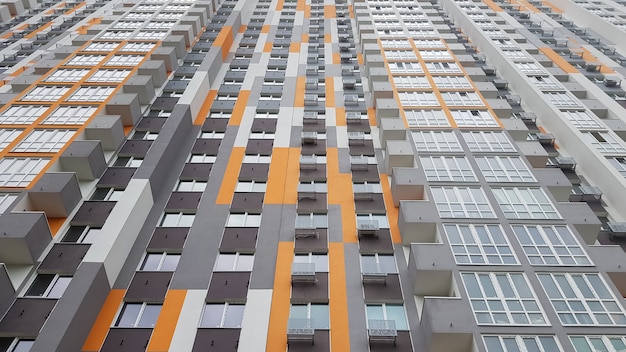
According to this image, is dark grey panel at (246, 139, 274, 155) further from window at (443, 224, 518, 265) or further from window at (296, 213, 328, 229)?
window at (443, 224, 518, 265)

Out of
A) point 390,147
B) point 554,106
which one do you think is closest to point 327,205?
point 390,147

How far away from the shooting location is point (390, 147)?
2639 cm

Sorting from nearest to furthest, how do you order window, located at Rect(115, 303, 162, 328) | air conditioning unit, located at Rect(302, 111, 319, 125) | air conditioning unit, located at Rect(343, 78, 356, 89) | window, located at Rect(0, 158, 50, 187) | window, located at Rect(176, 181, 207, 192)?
1. window, located at Rect(115, 303, 162, 328)
2. window, located at Rect(0, 158, 50, 187)
3. window, located at Rect(176, 181, 207, 192)
4. air conditioning unit, located at Rect(302, 111, 319, 125)
5. air conditioning unit, located at Rect(343, 78, 356, 89)

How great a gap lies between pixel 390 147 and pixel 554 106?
609 inches

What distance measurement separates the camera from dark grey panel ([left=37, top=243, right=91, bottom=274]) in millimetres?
19781

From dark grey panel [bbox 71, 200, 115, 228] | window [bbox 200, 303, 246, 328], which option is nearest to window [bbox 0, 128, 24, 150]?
dark grey panel [bbox 71, 200, 115, 228]

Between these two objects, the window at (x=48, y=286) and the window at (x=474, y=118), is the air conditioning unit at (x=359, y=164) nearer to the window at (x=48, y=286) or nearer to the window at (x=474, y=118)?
the window at (x=474, y=118)

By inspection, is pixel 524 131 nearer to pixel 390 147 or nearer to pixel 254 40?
pixel 390 147

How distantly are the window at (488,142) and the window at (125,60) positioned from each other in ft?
91.3

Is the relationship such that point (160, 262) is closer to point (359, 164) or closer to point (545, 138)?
point (359, 164)

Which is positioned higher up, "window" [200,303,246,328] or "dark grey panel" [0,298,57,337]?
"dark grey panel" [0,298,57,337]

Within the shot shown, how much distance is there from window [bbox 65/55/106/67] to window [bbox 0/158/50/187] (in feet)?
45.1

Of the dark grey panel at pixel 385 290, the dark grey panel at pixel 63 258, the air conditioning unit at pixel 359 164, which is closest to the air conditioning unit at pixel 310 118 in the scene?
the air conditioning unit at pixel 359 164

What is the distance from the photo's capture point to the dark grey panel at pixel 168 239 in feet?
72.5
